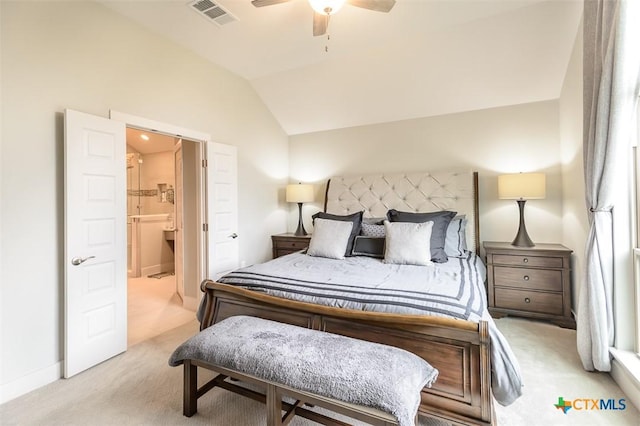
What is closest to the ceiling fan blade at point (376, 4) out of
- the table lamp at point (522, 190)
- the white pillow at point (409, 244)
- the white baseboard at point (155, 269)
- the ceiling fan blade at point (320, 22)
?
the ceiling fan blade at point (320, 22)

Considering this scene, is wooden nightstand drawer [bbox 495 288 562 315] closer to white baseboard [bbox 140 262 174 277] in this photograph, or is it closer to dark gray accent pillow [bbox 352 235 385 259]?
dark gray accent pillow [bbox 352 235 385 259]

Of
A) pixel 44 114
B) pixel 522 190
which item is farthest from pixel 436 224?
pixel 44 114

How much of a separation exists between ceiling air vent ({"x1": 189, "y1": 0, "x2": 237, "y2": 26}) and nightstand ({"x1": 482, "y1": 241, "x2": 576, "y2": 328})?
3.43 meters

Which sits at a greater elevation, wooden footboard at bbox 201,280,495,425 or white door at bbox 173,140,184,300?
white door at bbox 173,140,184,300

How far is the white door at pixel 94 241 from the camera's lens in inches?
86.8

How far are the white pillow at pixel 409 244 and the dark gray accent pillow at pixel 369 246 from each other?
16cm

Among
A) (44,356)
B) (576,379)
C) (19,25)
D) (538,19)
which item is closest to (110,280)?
(44,356)

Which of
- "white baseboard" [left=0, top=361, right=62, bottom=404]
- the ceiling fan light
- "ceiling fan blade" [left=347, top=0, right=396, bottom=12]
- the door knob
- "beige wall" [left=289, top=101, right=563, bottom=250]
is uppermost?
"ceiling fan blade" [left=347, top=0, right=396, bottom=12]

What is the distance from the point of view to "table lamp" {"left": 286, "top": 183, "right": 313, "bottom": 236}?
4348mm

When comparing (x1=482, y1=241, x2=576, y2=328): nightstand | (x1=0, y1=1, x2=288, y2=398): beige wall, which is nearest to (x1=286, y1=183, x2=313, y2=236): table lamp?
(x1=0, y1=1, x2=288, y2=398): beige wall

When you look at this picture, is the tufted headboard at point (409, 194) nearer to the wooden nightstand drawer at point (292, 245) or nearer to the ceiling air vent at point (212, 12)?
the wooden nightstand drawer at point (292, 245)

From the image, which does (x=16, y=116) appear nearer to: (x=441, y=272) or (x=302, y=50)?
(x=302, y=50)

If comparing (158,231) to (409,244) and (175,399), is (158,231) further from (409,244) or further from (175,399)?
(409,244)

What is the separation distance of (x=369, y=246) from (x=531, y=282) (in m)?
1.66
